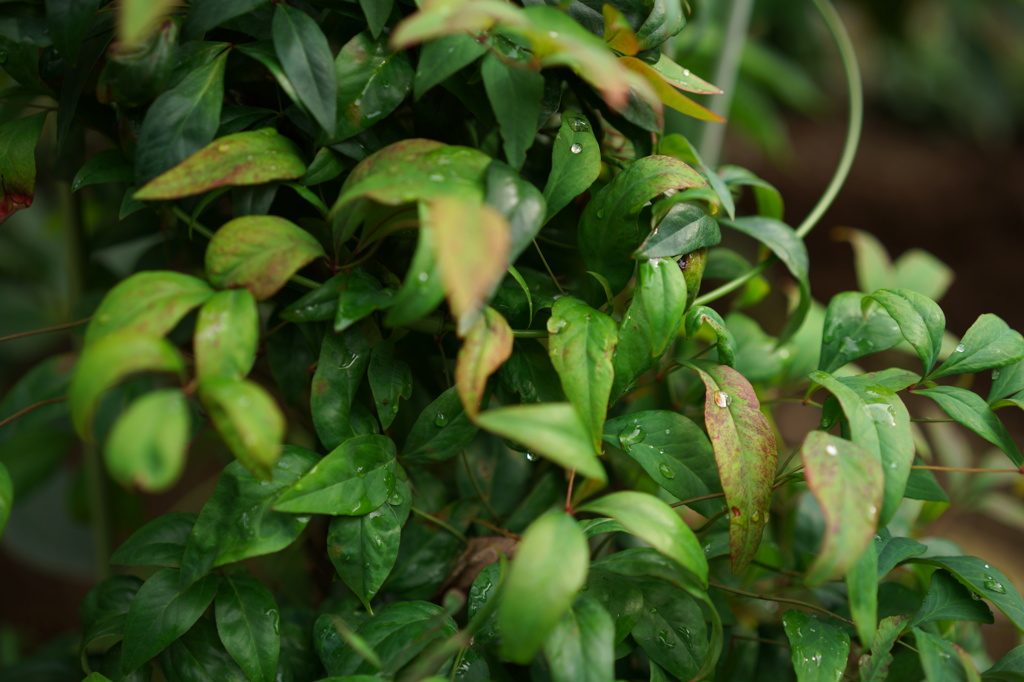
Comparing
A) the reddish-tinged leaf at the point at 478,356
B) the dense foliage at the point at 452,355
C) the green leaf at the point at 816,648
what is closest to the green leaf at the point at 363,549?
the dense foliage at the point at 452,355

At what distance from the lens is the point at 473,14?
27 centimetres

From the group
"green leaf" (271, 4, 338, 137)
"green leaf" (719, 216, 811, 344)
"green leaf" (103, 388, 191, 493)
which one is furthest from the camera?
"green leaf" (719, 216, 811, 344)

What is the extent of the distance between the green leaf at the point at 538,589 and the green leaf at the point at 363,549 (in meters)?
0.11

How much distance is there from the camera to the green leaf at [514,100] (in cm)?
33

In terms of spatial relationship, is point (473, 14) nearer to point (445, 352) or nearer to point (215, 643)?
point (445, 352)

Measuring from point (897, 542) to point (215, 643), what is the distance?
0.37m

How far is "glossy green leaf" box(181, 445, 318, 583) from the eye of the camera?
0.34 metres

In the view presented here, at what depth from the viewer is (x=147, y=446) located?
0.77ft

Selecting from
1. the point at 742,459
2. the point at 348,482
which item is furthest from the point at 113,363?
the point at 742,459

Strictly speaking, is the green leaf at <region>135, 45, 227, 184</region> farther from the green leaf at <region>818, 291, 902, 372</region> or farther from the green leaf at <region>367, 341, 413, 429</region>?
the green leaf at <region>818, 291, 902, 372</region>

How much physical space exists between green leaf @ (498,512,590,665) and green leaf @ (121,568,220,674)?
0.63 feet

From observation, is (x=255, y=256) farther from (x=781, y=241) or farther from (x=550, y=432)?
(x=781, y=241)

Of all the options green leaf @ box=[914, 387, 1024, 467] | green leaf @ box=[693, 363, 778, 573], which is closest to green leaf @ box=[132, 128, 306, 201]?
green leaf @ box=[693, 363, 778, 573]

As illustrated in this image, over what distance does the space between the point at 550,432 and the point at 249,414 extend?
0.35 ft
